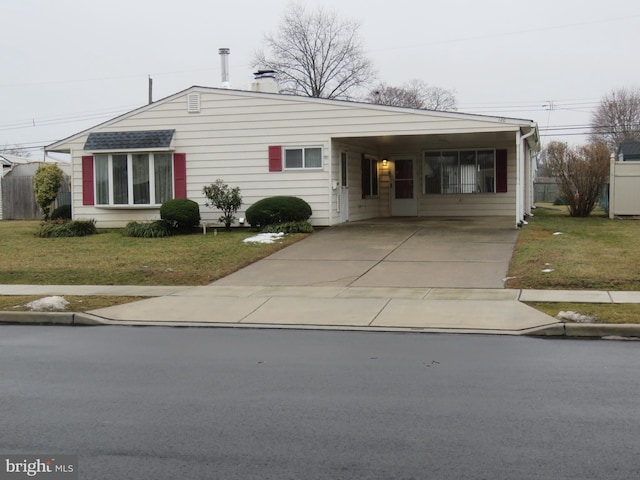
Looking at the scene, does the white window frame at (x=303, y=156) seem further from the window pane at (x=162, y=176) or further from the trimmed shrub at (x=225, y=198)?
the window pane at (x=162, y=176)

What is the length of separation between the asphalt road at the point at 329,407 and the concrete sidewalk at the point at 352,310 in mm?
553

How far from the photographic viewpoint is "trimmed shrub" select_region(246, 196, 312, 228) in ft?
65.7

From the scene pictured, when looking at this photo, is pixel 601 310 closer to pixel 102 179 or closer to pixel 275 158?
pixel 275 158

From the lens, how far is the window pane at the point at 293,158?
21125 millimetres

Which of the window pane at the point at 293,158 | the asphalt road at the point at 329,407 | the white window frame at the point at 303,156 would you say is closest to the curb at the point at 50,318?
the asphalt road at the point at 329,407

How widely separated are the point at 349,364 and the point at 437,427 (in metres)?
2.20

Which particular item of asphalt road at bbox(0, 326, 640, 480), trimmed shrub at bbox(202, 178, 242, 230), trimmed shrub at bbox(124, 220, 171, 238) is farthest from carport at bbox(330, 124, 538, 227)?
asphalt road at bbox(0, 326, 640, 480)

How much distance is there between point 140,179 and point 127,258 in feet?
22.6

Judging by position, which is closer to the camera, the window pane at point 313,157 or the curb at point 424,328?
the curb at point 424,328

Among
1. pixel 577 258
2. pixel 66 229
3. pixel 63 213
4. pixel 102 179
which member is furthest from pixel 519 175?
pixel 63 213

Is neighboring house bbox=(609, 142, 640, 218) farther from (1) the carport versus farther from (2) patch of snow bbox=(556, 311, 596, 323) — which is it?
(2) patch of snow bbox=(556, 311, 596, 323)

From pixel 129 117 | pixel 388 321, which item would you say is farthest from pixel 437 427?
pixel 129 117

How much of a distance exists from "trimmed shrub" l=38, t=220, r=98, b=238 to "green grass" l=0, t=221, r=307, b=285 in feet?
1.88

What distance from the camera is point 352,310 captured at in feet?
34.1
